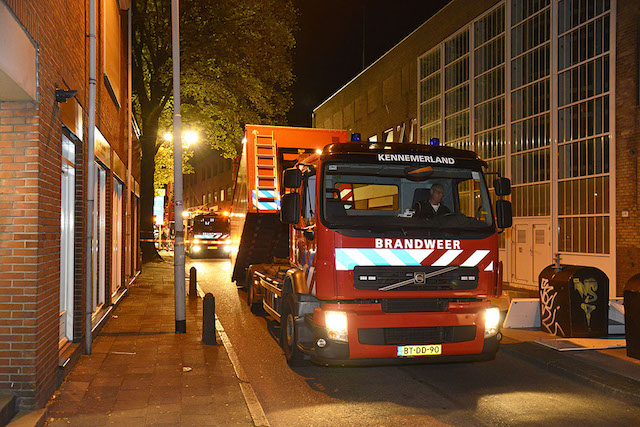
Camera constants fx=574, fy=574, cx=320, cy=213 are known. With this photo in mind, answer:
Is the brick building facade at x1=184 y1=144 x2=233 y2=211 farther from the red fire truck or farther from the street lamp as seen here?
the red fire truck

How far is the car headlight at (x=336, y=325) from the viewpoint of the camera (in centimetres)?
621

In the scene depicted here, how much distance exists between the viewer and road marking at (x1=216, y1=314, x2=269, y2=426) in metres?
5.36

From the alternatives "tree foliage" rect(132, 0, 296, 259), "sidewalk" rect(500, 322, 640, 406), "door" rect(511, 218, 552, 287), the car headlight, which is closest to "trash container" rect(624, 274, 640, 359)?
"sidewalk" rect(500, 322, 640, 406)

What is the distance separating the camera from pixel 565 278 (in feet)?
30.1

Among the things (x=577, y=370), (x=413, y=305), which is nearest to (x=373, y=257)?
(x=413, y=305)

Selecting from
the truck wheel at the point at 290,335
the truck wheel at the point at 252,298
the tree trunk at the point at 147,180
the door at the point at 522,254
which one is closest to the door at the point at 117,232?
the truck wheel at the point at 252,298

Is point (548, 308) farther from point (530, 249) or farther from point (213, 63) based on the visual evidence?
point (213, 63)

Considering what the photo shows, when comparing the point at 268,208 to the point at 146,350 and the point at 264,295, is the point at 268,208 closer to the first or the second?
the point at 264,295

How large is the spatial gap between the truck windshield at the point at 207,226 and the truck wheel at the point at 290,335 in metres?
25.8

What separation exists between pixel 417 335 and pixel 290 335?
76.9 inches

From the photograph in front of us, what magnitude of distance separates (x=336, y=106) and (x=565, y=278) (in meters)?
30.8

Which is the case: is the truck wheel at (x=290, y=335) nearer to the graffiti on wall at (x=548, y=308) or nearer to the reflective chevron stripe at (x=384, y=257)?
the reflective chevron stripe at (x=384, y=257)

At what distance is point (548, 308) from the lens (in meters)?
9.64

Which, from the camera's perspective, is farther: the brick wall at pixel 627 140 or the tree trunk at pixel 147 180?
the tree trunk at pixel 147 180
